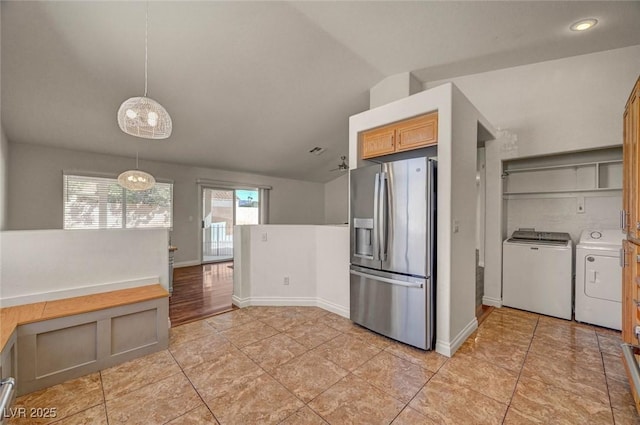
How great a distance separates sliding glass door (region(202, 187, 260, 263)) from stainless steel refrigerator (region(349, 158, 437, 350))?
196 inches

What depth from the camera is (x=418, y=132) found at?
257 cm

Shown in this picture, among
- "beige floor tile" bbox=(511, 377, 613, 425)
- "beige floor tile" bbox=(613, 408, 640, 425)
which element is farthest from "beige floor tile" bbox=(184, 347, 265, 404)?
"beige floor tile" bbox=(613, 408, 640, 425)

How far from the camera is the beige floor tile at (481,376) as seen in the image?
1.83 meters

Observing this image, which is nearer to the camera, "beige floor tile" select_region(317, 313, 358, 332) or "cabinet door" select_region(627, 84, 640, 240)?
"cabinet door" select_region(627, 84, 640, 240)

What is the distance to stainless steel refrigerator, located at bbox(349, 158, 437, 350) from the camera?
2332 millimetres

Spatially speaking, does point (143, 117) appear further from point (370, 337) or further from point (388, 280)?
point (370, 337)

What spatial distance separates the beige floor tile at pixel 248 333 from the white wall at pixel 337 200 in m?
5.94

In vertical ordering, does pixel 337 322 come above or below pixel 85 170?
below

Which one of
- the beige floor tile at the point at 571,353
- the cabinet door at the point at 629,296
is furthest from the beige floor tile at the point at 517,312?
the cabinet door at the point at 629,296

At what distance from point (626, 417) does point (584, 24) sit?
320 cm

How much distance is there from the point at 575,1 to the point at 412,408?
347 centimetres

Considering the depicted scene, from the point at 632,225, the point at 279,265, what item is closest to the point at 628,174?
the point at 632,225

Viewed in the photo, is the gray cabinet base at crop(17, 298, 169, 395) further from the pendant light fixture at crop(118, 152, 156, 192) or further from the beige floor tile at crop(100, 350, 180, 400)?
the pendant light fixture at crop(118, 152, 156, 192)

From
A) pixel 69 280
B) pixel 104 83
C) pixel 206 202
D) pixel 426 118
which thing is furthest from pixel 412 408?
pixel 206 202
